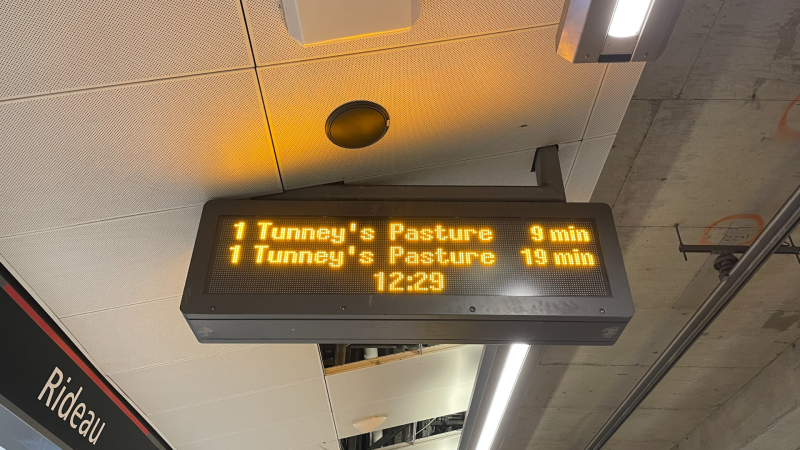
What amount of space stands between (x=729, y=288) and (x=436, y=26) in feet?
7.39

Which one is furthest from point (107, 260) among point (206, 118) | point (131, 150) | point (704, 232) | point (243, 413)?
point (704, 232)

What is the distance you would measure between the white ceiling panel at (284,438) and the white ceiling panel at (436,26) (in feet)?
11.7

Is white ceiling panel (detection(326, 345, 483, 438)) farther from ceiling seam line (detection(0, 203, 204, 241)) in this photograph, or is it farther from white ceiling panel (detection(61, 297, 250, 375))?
ceiling seam line (detection(0, 203, 204, 241))

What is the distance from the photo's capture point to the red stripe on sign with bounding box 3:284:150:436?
2170 millimetres

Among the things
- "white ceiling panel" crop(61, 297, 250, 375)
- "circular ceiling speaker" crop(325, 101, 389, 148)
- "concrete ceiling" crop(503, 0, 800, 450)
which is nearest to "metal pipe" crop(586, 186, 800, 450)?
"concrete ceiling" crop(503, 0, 800, 450)

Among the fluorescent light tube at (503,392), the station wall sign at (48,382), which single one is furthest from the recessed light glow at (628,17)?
the station wall sign at (48,382)

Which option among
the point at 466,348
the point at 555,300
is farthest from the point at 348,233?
the point at 466,348

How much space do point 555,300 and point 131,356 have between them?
245 cm

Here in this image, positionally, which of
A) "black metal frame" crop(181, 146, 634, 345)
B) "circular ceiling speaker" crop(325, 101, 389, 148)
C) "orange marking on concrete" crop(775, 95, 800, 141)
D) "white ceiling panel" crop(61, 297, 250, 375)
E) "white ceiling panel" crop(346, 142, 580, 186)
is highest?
"orange marking on concrete" crop(775, 95, 800, 141)

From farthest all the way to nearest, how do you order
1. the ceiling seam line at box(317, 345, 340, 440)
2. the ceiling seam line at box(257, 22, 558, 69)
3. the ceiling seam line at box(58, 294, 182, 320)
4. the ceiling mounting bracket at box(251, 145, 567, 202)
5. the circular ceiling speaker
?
the ceiling seam line at box(317, 345, 340, 440) < the ceiling seam line at box(58, 294, 182, 320) < the ceiling mounting bracket at box(251, 145, 567, 202) < the circular ceiling speaker < the ceiling seam line at box(257, 22, 558, 69)

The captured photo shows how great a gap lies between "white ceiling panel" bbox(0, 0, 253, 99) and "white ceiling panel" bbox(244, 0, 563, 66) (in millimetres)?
69

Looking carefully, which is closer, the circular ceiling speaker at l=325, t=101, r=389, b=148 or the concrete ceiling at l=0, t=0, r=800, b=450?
the concrete ceiling at l=0, t=0, r=800, b=450

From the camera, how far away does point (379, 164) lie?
1991 mm

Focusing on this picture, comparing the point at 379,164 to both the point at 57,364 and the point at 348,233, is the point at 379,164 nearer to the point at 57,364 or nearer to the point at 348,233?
the point at 348,233
